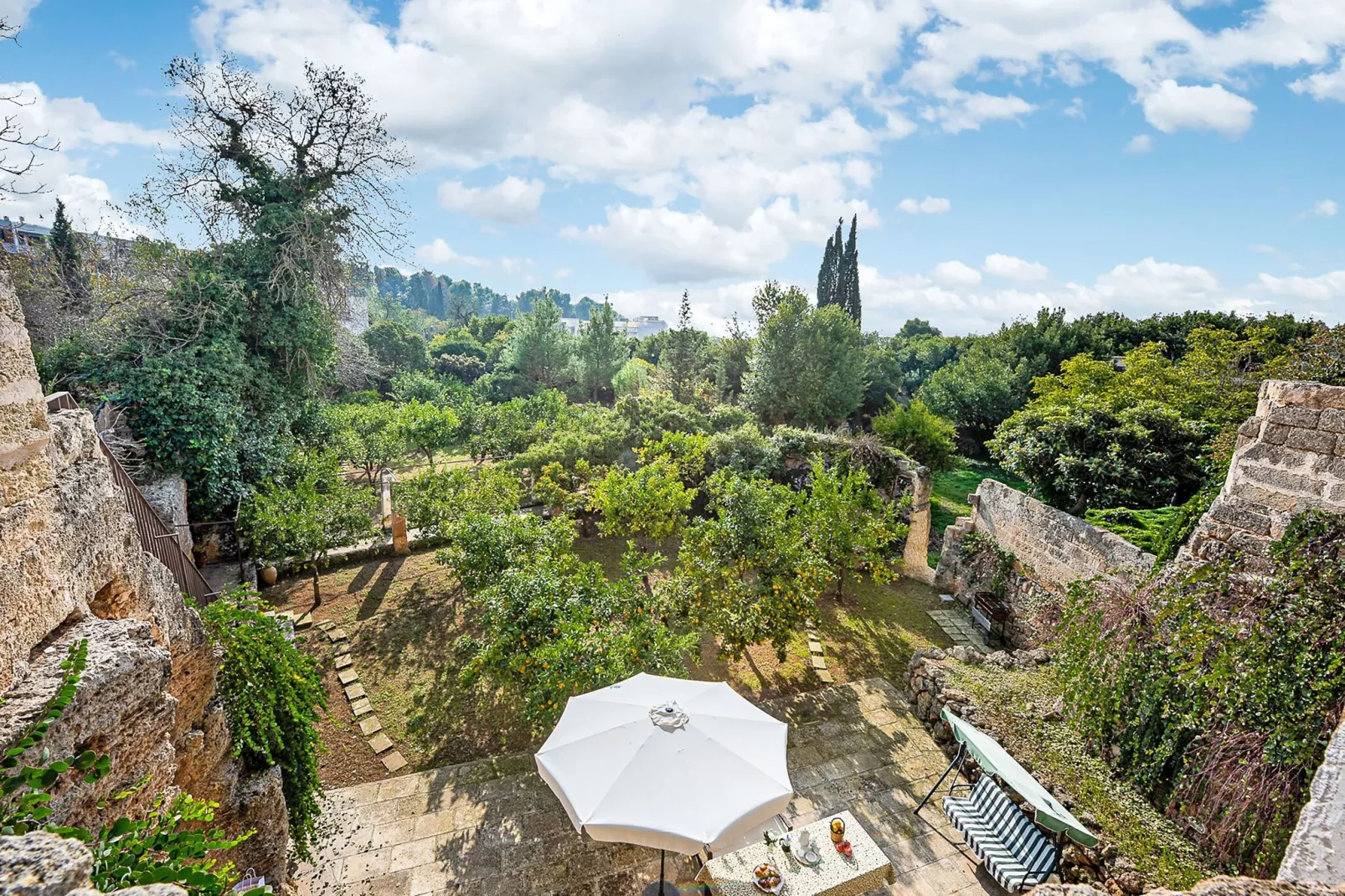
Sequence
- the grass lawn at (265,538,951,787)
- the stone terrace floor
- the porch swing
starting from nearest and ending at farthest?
the porch swing, the stone terrace floor, the grass lawn at (265,538,951,787)

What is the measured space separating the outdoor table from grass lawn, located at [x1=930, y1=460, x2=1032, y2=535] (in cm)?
1229

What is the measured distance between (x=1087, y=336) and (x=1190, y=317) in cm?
556

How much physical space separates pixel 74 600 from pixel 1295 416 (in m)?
9.18

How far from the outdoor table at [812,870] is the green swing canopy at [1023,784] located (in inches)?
53.8

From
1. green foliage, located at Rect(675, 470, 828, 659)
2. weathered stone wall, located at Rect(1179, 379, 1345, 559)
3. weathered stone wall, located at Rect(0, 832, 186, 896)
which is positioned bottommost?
green foliage, located at Rect(675, 470, 828, 659)

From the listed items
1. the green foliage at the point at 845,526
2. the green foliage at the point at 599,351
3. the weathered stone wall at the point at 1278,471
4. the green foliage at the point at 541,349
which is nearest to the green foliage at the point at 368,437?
the green foliage at the point at 845,526

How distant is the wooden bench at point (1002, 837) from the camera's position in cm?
523

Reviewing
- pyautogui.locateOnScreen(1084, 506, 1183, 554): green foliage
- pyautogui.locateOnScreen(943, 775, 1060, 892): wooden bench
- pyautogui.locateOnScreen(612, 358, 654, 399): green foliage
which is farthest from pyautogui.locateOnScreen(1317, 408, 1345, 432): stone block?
pyautogui.locateOnScreen(612, 358, 654, 399): green foliage

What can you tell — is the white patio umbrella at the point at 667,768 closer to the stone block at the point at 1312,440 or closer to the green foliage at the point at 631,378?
the stone block at the point at 1312,440

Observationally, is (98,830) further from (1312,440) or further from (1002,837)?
(1312,440)

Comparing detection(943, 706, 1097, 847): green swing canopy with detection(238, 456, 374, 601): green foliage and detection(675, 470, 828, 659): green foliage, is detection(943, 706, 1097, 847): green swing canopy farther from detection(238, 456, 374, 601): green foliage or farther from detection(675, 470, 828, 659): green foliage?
detection(238, 456, 374, 601): green foliage

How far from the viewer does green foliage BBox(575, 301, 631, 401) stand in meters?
34.3

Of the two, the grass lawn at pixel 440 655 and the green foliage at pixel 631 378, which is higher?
the green foliage at pixel 631 378

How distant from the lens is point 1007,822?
5.60 m
